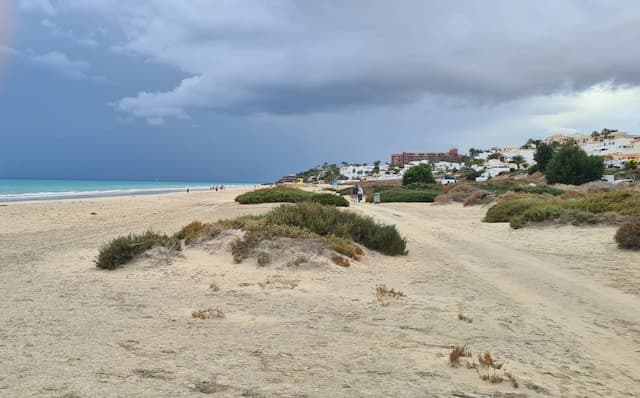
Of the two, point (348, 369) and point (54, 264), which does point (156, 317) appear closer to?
point (348, 369)

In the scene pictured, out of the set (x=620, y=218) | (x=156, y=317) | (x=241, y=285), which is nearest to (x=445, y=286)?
(x=241, y=285)

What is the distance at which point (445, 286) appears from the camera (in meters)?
8.12

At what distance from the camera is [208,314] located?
231 inches

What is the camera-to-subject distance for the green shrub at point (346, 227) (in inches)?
446

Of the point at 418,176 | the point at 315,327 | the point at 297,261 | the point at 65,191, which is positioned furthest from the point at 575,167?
the point at 65,191

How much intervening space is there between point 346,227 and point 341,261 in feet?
6.89

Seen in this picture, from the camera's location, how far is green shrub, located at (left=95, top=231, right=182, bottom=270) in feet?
30.0

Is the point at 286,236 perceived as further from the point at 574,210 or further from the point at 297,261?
the point at 574,210

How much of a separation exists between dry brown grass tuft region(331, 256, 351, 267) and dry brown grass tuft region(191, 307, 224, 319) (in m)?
3.64

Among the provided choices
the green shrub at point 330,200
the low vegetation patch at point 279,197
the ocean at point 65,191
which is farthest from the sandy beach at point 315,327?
the ocean at point 65,191

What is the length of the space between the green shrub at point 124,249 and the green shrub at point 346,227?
2.57 metres

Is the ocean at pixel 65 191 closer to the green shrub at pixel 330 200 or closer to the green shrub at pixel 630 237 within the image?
the green shrub at pixel 330 200

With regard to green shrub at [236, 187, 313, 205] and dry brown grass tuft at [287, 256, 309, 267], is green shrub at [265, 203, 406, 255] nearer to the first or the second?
dry brown grass tuft at [287, 256, 309, 267]

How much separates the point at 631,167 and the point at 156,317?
3602 inches
